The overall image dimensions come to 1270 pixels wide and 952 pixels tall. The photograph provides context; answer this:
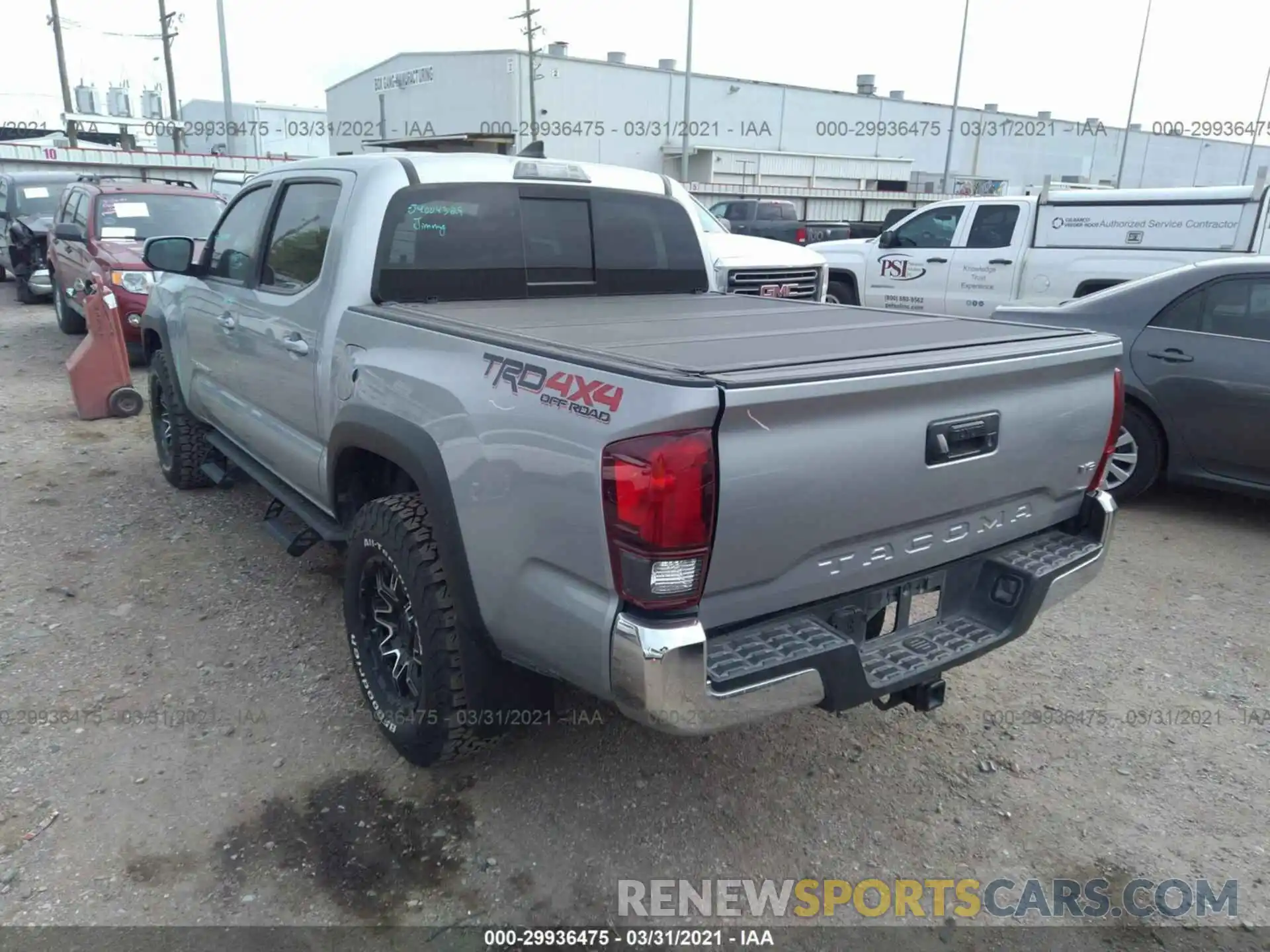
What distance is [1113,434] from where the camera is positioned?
2973mm

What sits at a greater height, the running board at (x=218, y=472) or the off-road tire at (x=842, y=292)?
the off-road tire at (x=842, y=292)

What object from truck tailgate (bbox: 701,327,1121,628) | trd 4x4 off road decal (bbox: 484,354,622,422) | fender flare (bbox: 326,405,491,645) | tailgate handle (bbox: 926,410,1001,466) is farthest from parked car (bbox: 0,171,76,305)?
tailgate handle (bbox: 926,410,1001,466)

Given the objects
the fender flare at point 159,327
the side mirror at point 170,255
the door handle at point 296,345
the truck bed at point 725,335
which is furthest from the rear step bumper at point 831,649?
the fender flare at point 159,327

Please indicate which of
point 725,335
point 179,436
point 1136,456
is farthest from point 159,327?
point 1136,456

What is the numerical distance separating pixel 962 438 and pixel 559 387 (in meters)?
1.13

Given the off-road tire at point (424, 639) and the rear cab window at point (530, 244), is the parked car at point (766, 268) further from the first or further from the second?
the off-road tire at point (424, 639)

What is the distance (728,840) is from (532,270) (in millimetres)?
2390

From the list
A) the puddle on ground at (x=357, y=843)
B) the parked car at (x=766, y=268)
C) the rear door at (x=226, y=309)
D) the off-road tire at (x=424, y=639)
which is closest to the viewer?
the puddle on ground at (x=357, y=843)

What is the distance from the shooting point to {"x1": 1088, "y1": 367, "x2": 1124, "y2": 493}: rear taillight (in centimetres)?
294

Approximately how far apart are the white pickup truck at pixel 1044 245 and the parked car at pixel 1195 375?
3752 mm

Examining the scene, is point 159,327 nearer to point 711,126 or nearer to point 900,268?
point 900,268

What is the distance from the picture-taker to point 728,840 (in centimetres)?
278

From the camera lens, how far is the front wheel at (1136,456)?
5523 millimetres

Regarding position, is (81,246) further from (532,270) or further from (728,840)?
(728,840)
